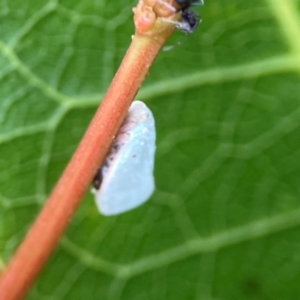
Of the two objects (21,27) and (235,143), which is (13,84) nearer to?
(21,27)

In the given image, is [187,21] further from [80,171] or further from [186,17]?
[80,171]

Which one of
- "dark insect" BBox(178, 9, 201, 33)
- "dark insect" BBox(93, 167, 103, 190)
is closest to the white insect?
"dark insect" BBox(93, 167, 103, 190)

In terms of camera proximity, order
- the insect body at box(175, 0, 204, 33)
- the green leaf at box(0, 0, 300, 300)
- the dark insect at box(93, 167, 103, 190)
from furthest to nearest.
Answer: the green leaf at box(0, 0, 300, 300), the dark insect at box(93, 167, 103, 190), the insect body at box(175, 0, 204, 33)

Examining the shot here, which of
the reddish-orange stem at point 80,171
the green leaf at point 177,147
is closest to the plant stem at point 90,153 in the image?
the reddish-orange stem at point 80,171

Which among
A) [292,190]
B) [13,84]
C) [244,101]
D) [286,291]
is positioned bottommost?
[286,291]

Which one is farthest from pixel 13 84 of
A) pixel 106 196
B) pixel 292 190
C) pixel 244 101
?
pixel 292 190

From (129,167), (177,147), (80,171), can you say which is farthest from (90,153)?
(177,147)

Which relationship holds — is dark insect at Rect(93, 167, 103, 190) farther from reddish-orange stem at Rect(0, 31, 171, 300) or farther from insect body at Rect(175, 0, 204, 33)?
insect body at Rect(175, 0, 204, 33)
